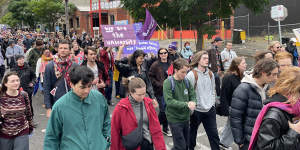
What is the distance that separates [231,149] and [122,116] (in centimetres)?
259

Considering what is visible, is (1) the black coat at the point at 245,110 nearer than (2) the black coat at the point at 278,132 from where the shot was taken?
No

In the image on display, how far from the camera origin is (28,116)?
4391 mm

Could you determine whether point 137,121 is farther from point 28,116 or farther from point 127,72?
point 127,72

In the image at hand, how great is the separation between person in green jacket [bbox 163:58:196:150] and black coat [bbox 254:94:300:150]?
2060mm

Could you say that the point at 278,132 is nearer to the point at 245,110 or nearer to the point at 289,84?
the point at 289,84

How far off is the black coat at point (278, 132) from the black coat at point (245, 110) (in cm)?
111

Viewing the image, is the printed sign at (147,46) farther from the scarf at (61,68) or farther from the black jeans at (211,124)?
the black jeans at (211,124)

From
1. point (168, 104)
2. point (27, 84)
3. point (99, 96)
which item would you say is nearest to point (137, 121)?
point (99, 96)

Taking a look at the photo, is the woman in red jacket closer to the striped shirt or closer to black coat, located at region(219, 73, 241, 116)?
the striped shirt

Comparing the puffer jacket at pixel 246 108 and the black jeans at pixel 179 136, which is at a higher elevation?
the puffer jacket at pixel 246 108

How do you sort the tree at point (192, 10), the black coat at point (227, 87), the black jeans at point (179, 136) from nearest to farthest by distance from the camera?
the black jeans at point (179, 136) < the black coat at point (227, 87) < the tree at point (192, 10)

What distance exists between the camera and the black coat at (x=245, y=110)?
11.7 feet

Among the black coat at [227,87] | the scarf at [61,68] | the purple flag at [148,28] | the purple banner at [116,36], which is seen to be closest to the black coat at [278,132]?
the black coat at [227,87]

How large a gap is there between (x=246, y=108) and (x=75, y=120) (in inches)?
75.2
